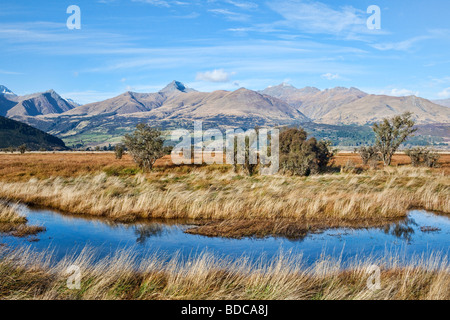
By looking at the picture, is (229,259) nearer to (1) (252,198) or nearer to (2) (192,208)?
(2) (192,208)

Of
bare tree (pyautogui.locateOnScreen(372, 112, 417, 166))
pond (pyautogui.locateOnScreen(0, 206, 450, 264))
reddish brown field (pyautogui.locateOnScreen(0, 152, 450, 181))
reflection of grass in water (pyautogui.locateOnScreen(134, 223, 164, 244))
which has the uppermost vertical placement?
bare tree (pyautogui.locateOnScreen(372, 112, 417, 166))

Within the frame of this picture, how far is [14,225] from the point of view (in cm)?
1445

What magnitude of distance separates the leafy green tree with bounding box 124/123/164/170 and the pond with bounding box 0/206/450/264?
19765 mm

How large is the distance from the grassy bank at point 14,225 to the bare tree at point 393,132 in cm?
3935

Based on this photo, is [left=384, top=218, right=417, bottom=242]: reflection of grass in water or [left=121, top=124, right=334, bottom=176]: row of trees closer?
[left=384, top=218, right=417, bottom=242]: reflection of grass in water

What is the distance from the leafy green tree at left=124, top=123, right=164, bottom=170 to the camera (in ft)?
117

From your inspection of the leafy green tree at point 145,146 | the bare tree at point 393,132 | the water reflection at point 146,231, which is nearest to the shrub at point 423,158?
the bare tree at point 393,132

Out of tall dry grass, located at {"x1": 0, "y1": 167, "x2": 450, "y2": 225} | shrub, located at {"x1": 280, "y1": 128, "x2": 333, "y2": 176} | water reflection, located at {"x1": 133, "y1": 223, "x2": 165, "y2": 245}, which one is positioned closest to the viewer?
water reflection, located at {"x1": 133, "y1": 223, "x2": 165, "y2": 245}

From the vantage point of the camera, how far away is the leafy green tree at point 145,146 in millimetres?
35781

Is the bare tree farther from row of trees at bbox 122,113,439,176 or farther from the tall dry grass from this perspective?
the tall dry grass

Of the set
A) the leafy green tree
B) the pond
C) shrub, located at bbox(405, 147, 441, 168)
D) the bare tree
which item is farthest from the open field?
shrub, located at bbox(405, 147, 441, 168)

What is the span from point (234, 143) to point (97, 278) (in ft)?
88.0

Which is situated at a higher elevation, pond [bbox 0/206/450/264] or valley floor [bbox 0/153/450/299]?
valley floor [bbox 0/153/450/299]

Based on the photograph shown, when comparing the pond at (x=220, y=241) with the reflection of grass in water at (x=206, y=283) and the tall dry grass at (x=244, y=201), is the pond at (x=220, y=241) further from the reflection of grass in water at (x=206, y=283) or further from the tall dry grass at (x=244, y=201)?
the reflection of grass in water at (x=206, y=283)
